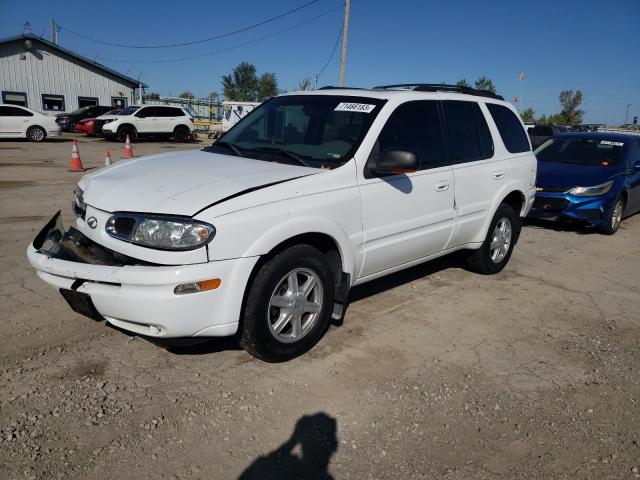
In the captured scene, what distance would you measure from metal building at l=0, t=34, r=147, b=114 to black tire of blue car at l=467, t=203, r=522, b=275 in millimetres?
31305

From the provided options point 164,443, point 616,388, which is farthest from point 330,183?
point 616,388

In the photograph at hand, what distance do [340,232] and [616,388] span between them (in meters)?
2.15

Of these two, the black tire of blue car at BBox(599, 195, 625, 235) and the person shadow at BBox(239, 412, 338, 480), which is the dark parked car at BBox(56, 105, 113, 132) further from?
the person shadow at BBox(239, 412, 338, 480)

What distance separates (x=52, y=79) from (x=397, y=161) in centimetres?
3278

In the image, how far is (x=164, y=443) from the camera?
2625mm

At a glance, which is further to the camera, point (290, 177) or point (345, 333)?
point (345, 333)

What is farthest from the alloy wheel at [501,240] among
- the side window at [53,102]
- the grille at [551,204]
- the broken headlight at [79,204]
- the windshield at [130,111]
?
the side window at [53,102]

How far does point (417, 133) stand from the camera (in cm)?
431

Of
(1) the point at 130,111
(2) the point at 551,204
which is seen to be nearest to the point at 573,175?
(2) the point at 551,204

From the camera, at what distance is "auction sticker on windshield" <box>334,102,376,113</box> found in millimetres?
4036

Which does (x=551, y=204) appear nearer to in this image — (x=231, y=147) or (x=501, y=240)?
(x=501, y=240)

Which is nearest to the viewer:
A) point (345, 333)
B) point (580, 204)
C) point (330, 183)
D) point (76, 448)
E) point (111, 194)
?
point (76, 448)

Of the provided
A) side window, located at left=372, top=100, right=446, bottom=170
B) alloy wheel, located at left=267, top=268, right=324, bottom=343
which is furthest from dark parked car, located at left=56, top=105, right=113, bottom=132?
alloy wheel, located at left=267, top=268, right=324, bottom=343

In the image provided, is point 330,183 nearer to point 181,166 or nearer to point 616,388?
Answer: point 181,166
